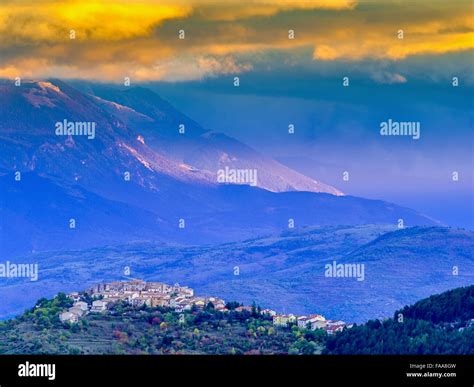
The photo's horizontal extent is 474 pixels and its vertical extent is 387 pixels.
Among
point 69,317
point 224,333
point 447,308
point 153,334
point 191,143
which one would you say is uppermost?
point 191,143

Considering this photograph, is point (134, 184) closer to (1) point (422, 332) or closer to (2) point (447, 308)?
(2) point (447, 308)

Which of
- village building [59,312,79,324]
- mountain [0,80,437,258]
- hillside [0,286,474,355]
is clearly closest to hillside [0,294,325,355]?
hillside [0,286,474,355]

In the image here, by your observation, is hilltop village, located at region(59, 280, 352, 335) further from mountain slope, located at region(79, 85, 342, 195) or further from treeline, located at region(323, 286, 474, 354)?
mountain slope, located at region(79, 85, 342, 195)

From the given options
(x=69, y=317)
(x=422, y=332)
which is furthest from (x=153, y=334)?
(x=422, y=332)

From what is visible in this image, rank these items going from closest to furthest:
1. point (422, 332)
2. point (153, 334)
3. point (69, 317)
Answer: point (422, 332) → point (153, 334) → point (69, 317)

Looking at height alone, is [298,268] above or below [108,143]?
below

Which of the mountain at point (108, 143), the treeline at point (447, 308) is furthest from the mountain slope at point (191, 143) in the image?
the treeline at point (447, 308)

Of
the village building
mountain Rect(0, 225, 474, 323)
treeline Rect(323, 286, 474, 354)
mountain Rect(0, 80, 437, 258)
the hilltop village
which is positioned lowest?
treeline Rect(323, 286, 474, 354)
